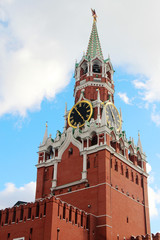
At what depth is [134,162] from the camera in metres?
51.3

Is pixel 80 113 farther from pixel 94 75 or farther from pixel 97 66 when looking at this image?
pixel 97 66

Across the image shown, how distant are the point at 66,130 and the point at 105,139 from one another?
26.2 ft

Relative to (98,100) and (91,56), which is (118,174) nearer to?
(98,100)

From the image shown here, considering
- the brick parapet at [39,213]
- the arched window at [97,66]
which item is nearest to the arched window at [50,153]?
the brick parapet at [39,213]

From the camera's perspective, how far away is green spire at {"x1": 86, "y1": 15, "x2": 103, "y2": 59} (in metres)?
59.4

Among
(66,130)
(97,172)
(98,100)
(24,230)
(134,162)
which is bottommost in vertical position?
(24,230)

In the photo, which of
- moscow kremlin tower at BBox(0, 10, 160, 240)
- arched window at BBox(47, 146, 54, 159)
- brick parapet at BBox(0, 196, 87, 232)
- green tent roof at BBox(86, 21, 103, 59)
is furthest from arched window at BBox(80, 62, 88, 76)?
brick parapet at BBox(0, 196, 87, 232)

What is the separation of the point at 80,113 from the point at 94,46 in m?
13.4

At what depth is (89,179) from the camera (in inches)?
1775

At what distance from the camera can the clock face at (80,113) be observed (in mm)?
51800

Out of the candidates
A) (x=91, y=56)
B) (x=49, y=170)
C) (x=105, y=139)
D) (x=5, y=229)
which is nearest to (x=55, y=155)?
(x=49, y=170)

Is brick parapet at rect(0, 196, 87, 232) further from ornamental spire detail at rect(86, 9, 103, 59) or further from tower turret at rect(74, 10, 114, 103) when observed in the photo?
ornamental spire detail at rect(86, 9, 103, 59)

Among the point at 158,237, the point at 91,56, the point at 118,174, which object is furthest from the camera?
the point at 91,56

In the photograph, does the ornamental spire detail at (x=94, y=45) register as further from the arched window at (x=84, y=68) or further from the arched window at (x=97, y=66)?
the arched window at (x=84, y=68)
